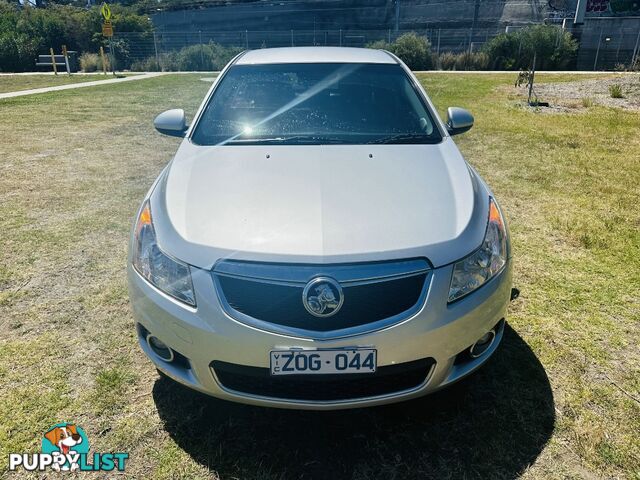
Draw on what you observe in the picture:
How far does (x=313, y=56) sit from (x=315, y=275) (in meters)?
2.32

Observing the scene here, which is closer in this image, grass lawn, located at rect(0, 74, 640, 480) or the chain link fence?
grass lawn, located at rect(0, 74, 640, 480)

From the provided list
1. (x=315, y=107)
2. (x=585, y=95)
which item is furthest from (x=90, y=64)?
(x=315, y=107)

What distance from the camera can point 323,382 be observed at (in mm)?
1778

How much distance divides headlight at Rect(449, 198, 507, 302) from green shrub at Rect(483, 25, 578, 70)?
2134cm

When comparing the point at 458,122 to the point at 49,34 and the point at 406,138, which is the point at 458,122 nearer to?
the point at 406,138

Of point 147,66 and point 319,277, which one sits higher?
point 319,277

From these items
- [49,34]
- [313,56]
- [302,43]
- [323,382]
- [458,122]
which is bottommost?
[302,43]

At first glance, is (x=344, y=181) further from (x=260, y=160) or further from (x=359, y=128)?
(x=359, y=128)

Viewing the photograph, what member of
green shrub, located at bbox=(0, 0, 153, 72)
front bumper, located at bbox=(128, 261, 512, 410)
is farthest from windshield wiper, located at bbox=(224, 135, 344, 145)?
green shrub, located at bbox=(0, 0, 153, 72)

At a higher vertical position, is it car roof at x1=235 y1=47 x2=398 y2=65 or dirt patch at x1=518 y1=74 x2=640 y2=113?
car roof at x1=235 y1=47 x2=398 y2=65

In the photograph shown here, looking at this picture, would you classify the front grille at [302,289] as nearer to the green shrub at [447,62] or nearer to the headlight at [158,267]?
the headlight at [158,267]

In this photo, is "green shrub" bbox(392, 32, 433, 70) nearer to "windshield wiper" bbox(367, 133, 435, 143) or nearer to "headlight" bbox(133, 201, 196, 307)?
"windshield wiper" bbox(367, 133, 435, 143)

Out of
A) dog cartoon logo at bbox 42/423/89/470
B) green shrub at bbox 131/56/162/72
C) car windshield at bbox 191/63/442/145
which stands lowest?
green shrub at bbox 131/56/162/72

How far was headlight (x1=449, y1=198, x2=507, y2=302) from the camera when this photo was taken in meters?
1.86
